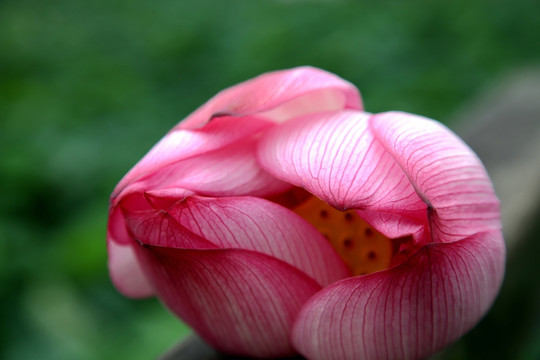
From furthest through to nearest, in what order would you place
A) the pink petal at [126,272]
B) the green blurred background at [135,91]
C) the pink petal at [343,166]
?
the green blurred background at [135,91], the pink petal at [126,272], the pink petal at [343,166]

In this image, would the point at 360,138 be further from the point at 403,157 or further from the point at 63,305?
the point at 63,305

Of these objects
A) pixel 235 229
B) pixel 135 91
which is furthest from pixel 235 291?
pixel 135 91

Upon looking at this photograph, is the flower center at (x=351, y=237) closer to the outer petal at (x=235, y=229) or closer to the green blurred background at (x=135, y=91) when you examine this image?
the outer petal at (x=235, y=229)

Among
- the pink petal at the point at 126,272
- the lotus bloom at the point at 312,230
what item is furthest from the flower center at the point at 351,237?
the pink petal at the point at 126,272

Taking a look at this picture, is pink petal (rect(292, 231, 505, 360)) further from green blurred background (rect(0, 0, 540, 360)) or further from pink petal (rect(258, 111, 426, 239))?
green blurred background (rect(0, 0, 540, 360))

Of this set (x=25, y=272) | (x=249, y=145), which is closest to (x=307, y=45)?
(x=25, y=272)

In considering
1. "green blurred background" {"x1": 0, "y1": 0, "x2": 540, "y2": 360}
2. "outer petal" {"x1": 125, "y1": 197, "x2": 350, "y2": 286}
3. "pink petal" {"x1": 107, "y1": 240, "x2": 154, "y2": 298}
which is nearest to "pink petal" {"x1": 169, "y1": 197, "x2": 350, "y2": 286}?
"outer petal" {"x1": 125, "y1": 197, "x2": 350, "y2": 286}

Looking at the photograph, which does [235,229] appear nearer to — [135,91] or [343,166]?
[343,166]
